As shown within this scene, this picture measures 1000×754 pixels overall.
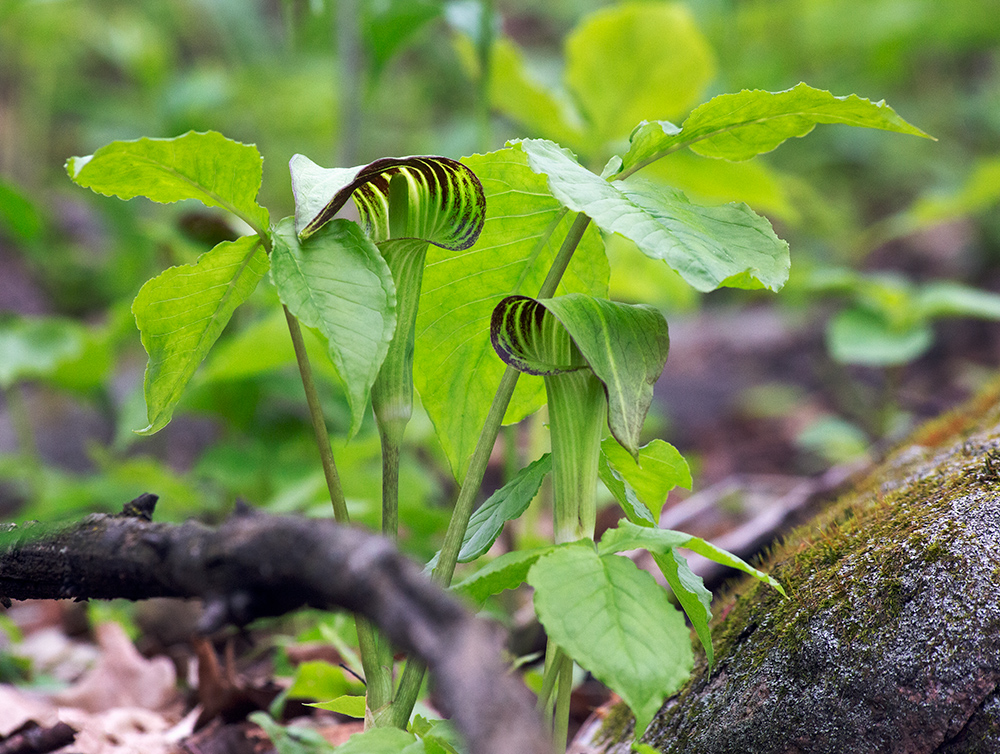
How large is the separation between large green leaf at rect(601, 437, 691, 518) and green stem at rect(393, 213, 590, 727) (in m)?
0.14

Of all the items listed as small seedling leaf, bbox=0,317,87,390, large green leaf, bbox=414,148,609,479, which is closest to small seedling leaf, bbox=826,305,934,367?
large green leaf, bbox=414,148,609,479

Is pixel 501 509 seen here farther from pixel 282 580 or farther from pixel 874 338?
pixel 874 338

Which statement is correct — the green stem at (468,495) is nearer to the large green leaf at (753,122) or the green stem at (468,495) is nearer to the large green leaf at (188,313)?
the large green leaf at (753,122)

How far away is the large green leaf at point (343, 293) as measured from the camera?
2.07 feet

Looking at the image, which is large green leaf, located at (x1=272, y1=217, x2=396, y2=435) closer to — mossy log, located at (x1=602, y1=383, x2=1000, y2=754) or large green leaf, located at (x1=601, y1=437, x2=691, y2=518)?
large green leaf, located at (x1=601, y1=437, x2=691, y2=518)

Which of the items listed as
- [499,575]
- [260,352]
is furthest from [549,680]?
[260,352]

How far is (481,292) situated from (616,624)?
39 centimetres

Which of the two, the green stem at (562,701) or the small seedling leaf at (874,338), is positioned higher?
the green stem at (562,701)

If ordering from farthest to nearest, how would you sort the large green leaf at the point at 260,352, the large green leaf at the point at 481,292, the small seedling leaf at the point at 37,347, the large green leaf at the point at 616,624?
the small seedling leaf at the point at 37,347 → the large green leaf at the point at 260,352 → the large green leaf at the point at 481,292 → the large green leaf at the point at 616,624

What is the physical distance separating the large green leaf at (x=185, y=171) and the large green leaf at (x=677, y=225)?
26 centimetres

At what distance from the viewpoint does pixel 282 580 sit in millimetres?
562

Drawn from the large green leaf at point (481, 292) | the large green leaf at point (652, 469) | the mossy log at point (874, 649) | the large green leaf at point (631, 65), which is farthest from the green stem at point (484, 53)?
the mossy log at point (874, 649)

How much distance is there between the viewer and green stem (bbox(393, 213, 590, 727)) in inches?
28.5

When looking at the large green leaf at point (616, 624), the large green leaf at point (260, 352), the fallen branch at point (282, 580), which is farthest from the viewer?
the large green leaf at point (260, 352)
